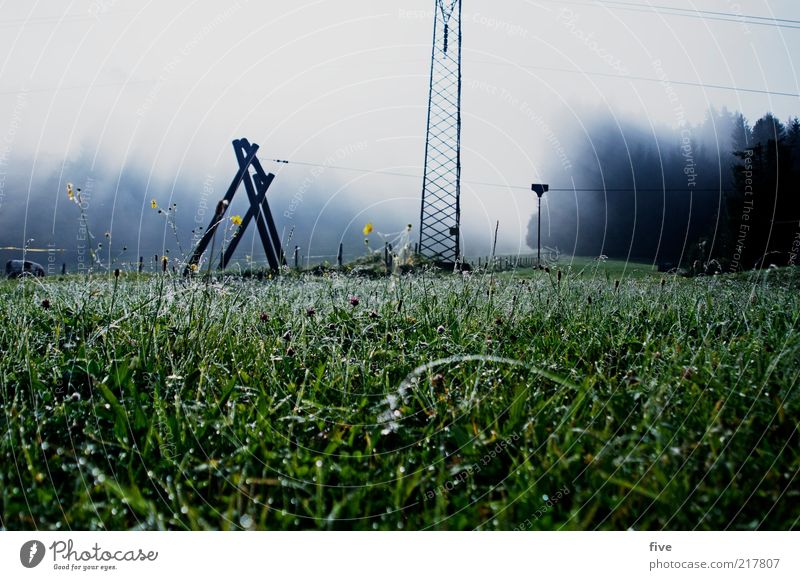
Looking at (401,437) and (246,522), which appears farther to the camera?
(401,437)

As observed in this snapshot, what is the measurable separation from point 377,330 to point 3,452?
2.12 m

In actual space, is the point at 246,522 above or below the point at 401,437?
below

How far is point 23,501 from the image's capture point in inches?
65.4

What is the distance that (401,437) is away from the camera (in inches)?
78.5

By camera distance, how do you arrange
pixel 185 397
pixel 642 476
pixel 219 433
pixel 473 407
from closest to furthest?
pixel 642 476
pixel 219 433
pixel 473 407
pixel 185 397

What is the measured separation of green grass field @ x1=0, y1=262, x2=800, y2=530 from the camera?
1606 millimetres

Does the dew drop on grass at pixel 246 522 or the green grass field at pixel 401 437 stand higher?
the green grass field at pixel 401 437

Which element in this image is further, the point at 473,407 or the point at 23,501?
the point at 473,407

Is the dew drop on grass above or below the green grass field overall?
below

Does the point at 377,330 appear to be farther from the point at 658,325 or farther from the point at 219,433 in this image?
the point at 658,325

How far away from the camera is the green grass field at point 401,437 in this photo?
161 cm

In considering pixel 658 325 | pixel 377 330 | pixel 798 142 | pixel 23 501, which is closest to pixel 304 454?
pixel 23 501

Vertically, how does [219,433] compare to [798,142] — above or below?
below
